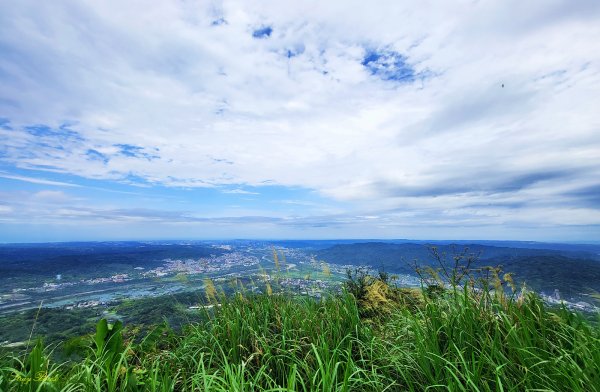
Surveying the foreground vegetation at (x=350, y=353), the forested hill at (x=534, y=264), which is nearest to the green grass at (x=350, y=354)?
the foreground vegetation at (x=350, y=353)

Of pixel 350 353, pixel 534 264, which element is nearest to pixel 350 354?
pixel 350 353

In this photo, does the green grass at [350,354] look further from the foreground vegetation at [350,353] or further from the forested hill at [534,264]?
the forested hill at [534,264]

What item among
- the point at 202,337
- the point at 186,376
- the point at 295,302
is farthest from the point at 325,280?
the point at 186,376

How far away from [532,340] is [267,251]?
5.66m

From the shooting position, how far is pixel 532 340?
133 inches

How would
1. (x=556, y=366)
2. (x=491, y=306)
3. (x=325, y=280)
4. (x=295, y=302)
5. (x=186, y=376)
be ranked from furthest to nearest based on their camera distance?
(x=325, y=280)
(x=295, y=302)
(x=186, y=376)
(x=491, y=306)
(x=556, y=366)

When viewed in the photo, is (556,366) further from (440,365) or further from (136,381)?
→ (136,381)

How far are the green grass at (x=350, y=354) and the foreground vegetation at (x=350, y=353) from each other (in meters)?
0.02

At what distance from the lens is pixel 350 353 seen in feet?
11.3

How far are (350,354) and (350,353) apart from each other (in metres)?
0.04

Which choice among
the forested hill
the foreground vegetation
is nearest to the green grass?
the foreground vegetation

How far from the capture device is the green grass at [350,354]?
112 inches

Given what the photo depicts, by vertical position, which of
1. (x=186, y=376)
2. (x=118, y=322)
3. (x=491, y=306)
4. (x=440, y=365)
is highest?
(x=491, y=306)

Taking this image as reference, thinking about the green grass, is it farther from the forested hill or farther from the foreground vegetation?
the forested hill
